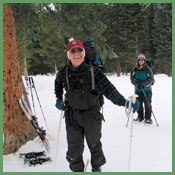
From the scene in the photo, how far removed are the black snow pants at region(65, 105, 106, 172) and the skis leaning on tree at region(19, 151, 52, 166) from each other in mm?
736

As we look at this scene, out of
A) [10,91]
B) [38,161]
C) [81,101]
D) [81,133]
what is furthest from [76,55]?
[38,161]

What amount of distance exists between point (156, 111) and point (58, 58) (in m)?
22.0

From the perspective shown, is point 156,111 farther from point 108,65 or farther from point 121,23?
point 108,65

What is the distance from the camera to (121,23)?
81.2 feet

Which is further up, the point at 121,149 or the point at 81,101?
the point at 81,101

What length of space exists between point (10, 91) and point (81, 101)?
1.76m

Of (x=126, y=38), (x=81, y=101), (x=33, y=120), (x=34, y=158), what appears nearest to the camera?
(x=81, y=101)

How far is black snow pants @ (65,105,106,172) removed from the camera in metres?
2.93

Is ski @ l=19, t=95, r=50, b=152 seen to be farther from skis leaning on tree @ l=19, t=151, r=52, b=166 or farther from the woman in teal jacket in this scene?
the woman in teal jacket

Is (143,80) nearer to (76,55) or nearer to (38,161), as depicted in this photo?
(76,55)

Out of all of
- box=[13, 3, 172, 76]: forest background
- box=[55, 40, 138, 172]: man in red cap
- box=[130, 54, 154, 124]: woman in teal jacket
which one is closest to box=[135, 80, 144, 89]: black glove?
box=[130, 54, 154, 124]: woman in teal jacket

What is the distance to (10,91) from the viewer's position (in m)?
3.75

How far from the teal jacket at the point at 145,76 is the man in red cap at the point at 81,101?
9.46ft

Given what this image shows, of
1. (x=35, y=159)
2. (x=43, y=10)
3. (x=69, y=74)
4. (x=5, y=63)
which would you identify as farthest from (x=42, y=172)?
(x=43, y=10)
